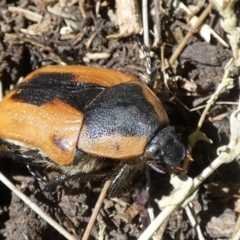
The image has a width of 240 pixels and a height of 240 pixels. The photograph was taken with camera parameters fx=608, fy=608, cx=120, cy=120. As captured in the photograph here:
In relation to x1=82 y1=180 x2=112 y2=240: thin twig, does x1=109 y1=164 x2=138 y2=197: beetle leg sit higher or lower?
higher

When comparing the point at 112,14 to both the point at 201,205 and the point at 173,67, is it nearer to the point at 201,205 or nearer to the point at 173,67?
the point at 173,67

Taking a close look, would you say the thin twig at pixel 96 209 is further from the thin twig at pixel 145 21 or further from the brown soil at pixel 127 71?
the thin twig at pixel 145 21

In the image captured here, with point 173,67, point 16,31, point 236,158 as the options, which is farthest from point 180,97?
point 16,31

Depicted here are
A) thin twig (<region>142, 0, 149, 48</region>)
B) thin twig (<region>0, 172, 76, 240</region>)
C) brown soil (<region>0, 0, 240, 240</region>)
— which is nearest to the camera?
thin twig (<region>0, 172, 76, 240</region>)

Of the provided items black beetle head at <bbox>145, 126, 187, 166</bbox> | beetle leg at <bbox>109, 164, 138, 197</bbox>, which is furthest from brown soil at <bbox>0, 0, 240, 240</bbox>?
black beetle head at <bbox>145, 126, 187, 166</bbox>

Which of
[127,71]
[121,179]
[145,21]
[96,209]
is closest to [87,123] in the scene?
[121,179]

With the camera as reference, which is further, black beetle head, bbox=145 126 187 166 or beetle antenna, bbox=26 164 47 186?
beetle antenna, bbox=26 164 47 186

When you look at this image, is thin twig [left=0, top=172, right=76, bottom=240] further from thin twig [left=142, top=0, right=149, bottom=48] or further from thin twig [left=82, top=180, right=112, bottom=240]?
thin twig [left=142, top=0, right=149, bottom=48]

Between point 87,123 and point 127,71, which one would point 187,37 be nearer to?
point 127,71
